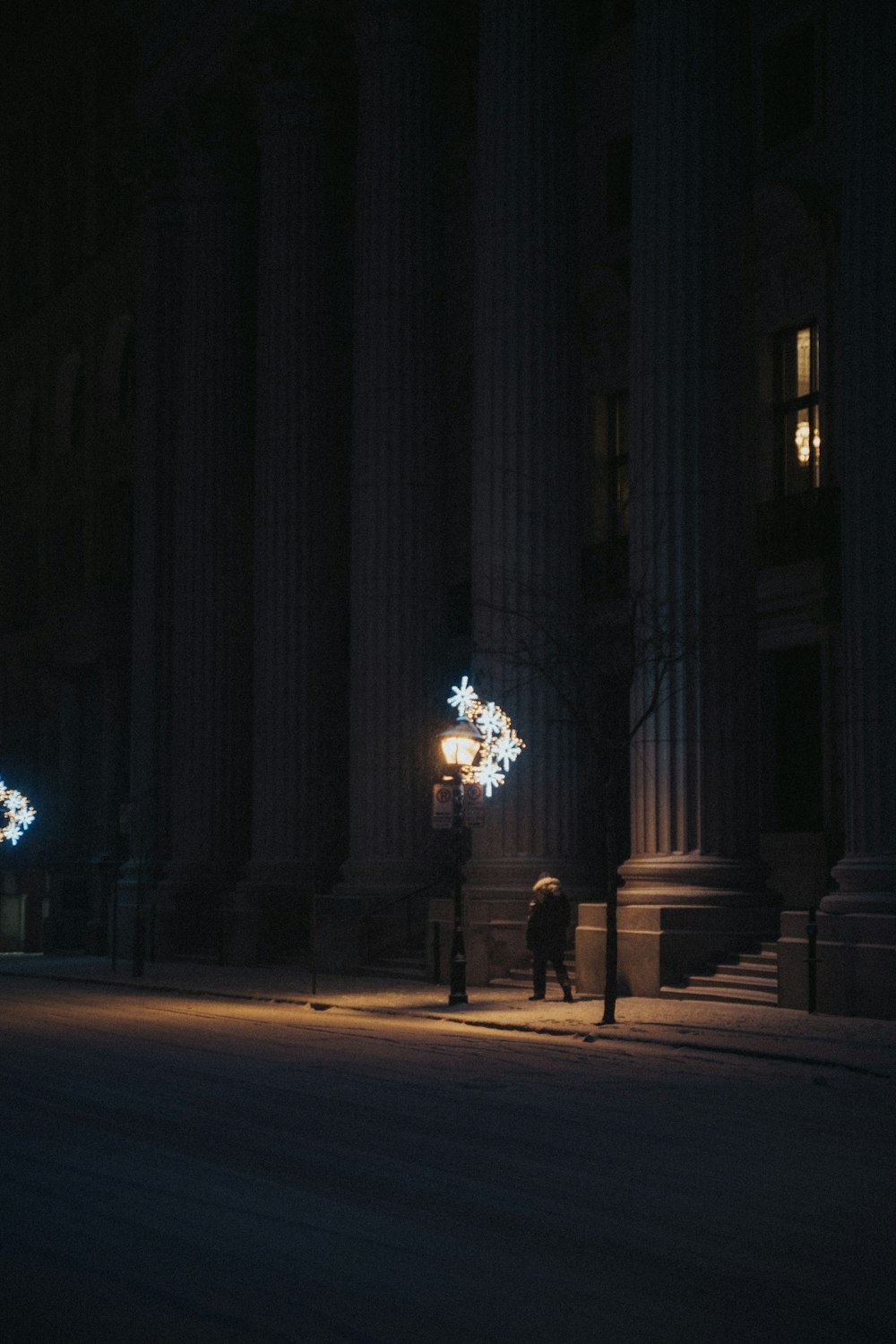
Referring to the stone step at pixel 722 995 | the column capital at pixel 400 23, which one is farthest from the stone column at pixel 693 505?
the column capital at pixel 400 23

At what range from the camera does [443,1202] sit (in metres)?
9.99

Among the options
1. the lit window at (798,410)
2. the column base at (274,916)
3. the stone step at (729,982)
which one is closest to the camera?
the stone step at (729,982)

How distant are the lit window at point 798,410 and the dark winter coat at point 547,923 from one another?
1015 centimetres

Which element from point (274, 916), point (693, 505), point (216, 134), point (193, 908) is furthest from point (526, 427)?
point (216, 134)

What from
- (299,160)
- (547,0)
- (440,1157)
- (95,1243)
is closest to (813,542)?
(547,0)

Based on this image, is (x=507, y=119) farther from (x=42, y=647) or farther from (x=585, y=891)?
(x=42, y=647)

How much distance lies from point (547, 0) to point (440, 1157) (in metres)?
25.0

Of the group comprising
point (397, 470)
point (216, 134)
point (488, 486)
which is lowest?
point (488, 486)

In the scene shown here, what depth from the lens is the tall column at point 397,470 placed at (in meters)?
35.6

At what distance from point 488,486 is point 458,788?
295 inches

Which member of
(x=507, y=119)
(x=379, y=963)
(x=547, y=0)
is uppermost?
(x=547, y=0)

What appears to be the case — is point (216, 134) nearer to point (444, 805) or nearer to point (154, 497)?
point (154, 497)

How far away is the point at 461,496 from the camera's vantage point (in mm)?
42500

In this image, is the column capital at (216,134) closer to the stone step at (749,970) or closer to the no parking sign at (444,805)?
the no parking sign at (444,805)
